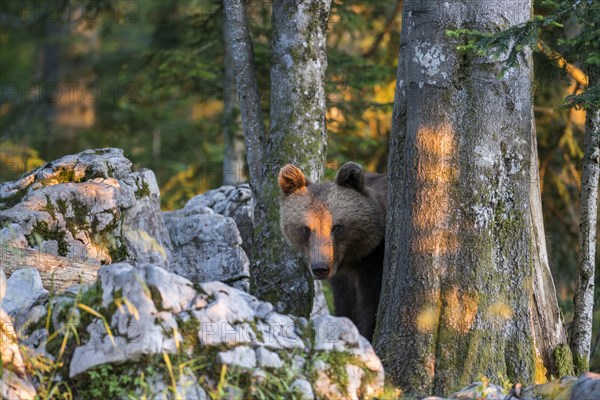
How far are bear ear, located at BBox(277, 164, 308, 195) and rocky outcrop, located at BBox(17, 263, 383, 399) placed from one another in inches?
102

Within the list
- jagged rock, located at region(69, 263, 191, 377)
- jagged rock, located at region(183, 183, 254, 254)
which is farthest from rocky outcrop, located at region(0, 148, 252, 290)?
jagged rock, located at region(69, 263, 191, 377)

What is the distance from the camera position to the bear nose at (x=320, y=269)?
6891 mm

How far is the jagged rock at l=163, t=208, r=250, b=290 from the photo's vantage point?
8609mm

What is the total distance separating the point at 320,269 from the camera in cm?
689

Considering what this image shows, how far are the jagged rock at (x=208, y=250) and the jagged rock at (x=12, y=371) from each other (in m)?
4.08

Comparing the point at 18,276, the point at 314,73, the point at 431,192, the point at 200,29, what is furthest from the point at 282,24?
the point at 200,29

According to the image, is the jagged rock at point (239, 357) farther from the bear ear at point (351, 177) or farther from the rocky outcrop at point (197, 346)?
the bear ear at point (351, 177)

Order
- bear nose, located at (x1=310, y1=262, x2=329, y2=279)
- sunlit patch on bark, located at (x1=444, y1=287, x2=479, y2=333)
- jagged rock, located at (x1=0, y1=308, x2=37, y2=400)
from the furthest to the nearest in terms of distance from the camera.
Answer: bear nose, located at (x1=310, y1=262, x2=329, y2=279) < sunlit patch on bark, located at (x1=444, y1=287, x2=479, y2=333) < jagged rock, located at (x1=0, y1=308, x2=37, y2=400)

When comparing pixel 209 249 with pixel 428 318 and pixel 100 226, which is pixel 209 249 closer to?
pixel 100 226

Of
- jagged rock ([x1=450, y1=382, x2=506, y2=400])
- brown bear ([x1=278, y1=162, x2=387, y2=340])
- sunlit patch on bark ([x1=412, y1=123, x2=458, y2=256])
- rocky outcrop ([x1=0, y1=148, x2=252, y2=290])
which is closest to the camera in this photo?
jagged rock ([x1=450, y1=382, x2=506, y2=400])

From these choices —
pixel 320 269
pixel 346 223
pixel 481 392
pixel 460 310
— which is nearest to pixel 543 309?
pixel 460 310

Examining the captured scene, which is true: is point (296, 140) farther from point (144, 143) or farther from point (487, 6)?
point (144, 143)

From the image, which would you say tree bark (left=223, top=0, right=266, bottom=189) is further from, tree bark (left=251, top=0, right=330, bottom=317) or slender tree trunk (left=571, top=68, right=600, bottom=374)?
slender tree trunk (left=571, top=68, right=600, bottom=374)

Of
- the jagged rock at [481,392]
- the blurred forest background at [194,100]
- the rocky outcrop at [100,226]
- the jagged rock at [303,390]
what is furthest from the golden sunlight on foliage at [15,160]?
the jagged rock at [481,392]
